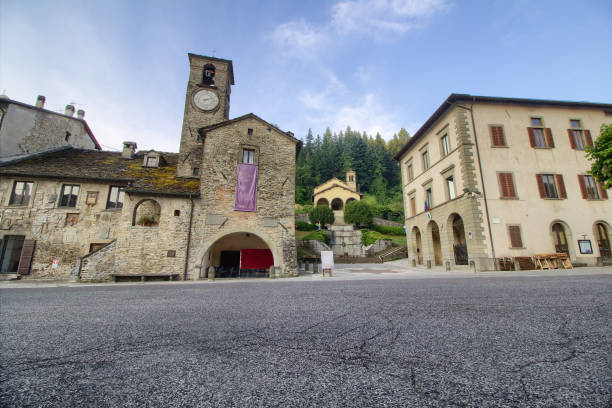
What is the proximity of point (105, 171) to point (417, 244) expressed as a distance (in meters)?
24.8

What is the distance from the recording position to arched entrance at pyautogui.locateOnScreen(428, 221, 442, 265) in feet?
64.8

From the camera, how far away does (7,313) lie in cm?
402

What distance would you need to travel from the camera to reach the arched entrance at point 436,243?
19.8 metres

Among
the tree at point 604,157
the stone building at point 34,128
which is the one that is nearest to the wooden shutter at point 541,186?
the tree at point 604,157

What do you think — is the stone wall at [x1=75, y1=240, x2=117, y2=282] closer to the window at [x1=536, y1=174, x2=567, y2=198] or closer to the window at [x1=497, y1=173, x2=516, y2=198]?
the window at [x1=497, y1=173, x2=516, y2=198]

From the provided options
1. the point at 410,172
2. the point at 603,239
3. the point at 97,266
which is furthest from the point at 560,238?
the point at 97,266

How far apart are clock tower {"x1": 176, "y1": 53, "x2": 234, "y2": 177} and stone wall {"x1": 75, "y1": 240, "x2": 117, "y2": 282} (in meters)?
7.50

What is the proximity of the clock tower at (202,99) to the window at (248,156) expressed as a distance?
372 centimetres

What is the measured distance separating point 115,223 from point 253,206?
853cm

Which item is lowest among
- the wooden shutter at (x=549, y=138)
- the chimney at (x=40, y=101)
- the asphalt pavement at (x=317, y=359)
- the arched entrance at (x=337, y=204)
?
the asphalt pavement at (x=317, y=359)

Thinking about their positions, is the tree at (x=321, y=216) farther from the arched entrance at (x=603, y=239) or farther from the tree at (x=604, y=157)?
the tree at (x=604, y=157)

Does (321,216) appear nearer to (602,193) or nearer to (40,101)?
(602,193)

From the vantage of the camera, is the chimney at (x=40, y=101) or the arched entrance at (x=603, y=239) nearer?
the arched entrance at (x=603, y=239)

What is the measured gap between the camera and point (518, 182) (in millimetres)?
15516
